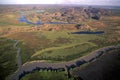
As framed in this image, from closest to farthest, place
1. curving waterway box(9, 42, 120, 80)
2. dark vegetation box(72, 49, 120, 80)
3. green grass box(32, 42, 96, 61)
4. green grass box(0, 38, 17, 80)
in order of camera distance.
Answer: dark vegetation box(72, 49, 120, 80)
green grass box(0, 38, 17, 80)
curving waterway box(9, 42, 120, 80)
green grass box(32, 42, 96, 61)

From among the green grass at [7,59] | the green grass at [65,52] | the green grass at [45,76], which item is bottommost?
the green grass at [65,52]

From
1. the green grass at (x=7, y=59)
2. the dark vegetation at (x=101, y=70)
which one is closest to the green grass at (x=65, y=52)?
the green grass at (x=7, y=59)

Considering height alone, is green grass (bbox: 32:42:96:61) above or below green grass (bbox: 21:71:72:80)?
below

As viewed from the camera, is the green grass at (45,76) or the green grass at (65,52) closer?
the green grass at (45,76)

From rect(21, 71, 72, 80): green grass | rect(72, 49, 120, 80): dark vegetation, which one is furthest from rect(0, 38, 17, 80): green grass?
rect(72, 49, 120, 80): dark vegetation

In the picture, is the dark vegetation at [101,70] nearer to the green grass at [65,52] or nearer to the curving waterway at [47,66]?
the curving waterway at [47,66]

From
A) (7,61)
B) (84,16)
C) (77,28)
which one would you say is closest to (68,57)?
(7,61)

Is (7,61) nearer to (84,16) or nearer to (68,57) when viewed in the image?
(68,57)

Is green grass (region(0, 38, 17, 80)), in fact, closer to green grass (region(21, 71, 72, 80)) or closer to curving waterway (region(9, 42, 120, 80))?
curving waterway (region(9, 42, 120, 80))

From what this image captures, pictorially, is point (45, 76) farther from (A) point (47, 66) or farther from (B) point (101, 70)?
(B) point (101, 70)

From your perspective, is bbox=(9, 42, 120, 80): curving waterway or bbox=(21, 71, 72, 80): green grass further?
bbox=(9, 42, 120, 80): curving waterway

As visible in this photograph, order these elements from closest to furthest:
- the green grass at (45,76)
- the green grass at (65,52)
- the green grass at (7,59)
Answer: the green grass at (45,76) → the green grass at (7,59) → the green grass at (65,52)
